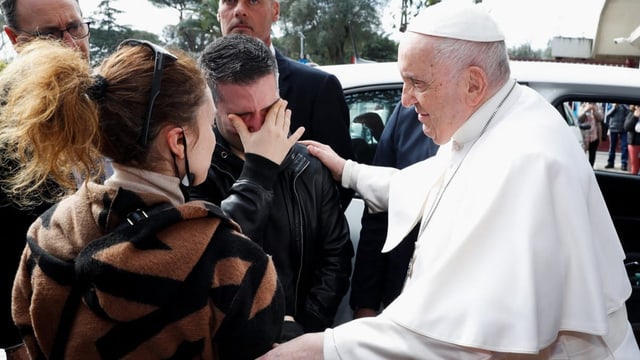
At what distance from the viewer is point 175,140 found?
137 cm

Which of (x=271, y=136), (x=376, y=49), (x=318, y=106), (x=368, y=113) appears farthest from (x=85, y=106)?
(x=376, y=49)

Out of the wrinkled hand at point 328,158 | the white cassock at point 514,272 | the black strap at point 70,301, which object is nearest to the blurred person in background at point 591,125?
the wrinkled hand at point 328,158

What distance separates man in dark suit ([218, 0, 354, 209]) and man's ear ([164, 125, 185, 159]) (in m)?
1.25

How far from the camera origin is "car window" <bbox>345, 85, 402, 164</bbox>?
3109 millimetres

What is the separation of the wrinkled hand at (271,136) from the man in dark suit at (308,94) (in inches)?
27.1

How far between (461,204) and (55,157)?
3.69ft

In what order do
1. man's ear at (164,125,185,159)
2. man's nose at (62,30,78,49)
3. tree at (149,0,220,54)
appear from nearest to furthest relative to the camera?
man's ear at (164,125,185,159) → man's nose at (62,30,78,49) → tree at (149,0,220,54)

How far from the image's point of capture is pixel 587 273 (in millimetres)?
1613

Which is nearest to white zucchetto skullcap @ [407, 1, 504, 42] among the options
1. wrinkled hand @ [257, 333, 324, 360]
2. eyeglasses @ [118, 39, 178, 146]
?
eyeglasses @ [118, 39, 178, 146]

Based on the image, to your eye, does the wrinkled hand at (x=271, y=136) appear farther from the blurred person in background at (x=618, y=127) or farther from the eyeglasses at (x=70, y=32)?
the blurred person in background at (x=618, y=127)

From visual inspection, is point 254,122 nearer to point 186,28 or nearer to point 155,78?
point 155,78

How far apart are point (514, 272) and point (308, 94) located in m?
1.47

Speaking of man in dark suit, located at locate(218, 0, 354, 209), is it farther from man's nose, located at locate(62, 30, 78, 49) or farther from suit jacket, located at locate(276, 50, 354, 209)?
man's nose, located at locate(62, 30, 78, 49)

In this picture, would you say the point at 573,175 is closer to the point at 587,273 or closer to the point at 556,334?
the point at 587,273
